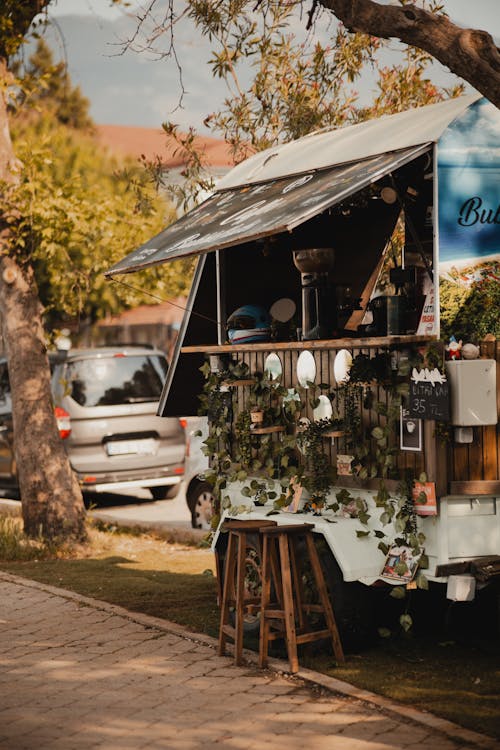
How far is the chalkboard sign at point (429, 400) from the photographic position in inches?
229

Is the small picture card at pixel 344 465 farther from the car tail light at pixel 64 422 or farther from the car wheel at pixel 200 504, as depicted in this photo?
the car tail light at pixel 64 422

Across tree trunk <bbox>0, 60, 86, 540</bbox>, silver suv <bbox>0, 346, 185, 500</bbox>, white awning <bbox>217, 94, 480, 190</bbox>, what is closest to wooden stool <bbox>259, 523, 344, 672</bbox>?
white awning <bbox>217, 94, 480, 190</bbox>

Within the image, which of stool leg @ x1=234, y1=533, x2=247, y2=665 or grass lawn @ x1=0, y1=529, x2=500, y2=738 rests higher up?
stool leg @ x1=234, y1=533, x2=247, y2=665

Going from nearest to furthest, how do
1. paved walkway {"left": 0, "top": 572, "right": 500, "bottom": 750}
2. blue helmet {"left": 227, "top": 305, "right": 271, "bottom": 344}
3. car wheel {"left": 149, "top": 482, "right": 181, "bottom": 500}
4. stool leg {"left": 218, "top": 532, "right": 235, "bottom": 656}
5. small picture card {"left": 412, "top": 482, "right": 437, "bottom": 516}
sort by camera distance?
paved walkway {"left": 0, "top": 572, "right": 500, "bottom": 750}
small picture card {"left": 412, "top": 482, "right": 437, "bottom": 516}
stool leg {"left": 218, "top": 532, "right": 235, "bottom": 656}
blue helmet {"left": 227, "top": 305, "right": 271, "bottom": 344}
car wheel {"left": 149, "top": 482, "right": 181, "bottom": 500}

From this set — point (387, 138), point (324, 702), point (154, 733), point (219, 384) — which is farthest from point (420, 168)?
point (154, 733)

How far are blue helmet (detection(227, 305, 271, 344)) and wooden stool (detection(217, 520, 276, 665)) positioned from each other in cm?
136

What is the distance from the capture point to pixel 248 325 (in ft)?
25.6

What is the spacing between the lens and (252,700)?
5785 millimetres

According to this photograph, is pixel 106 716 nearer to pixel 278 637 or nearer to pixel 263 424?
pixel 278 637

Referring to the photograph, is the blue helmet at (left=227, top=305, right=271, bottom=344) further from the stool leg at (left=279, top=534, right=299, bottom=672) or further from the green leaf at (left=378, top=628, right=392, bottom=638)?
the green leaf at (left=378, top=628, right=392, bottom=638)

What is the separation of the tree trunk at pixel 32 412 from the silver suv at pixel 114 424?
2449 millimetres

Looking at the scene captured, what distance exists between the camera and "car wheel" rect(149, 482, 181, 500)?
49.0 feet

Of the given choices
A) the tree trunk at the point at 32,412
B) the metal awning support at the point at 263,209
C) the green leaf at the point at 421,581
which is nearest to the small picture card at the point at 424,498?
the green leaf at the point at 421,581

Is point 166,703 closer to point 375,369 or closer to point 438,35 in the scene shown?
point 375,369
